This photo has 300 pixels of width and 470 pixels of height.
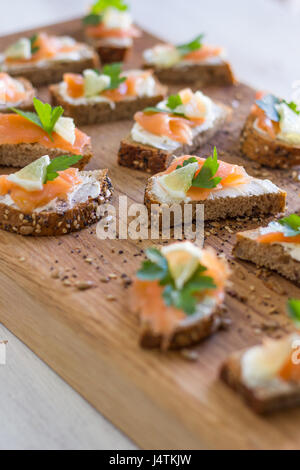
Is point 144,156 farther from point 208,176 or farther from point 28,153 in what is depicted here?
point 28,153

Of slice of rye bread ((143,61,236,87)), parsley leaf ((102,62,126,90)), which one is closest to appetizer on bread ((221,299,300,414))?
parsley leaf ((102,62,126,90))

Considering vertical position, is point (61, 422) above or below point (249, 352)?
below

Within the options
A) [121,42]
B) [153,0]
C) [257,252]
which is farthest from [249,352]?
[153,0]

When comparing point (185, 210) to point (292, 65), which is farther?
point (292, 65)

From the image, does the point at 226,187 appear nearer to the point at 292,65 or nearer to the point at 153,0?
the point at 292,65

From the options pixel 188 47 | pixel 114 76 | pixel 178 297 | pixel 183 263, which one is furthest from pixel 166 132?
pixel 178 297

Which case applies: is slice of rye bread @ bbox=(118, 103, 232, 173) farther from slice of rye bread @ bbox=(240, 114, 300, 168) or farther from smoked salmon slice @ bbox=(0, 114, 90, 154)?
slice of rye bread @ bbox=(240, 114, 300, 168)
